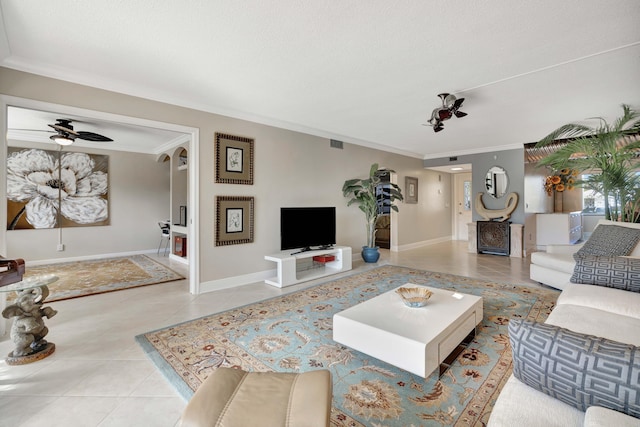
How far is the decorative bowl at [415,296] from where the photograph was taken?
7.54ft

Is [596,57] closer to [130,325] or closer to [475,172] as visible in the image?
[475,172]

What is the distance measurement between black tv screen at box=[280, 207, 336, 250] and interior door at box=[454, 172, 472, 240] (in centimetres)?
560

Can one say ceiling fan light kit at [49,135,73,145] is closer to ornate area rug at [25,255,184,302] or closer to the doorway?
the doorway

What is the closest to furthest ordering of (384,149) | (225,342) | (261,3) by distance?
(261,3) → (225,342) → (384,149)

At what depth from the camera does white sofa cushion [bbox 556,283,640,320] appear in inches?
75.9

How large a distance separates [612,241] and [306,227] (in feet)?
11.8

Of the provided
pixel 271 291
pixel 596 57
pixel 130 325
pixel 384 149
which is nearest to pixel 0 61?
pixel 130 325

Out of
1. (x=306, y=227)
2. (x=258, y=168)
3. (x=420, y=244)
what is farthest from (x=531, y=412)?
(x=420, y=244)

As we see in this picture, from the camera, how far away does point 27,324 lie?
212cm

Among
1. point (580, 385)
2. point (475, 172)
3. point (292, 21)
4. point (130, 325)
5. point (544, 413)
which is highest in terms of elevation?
point (292, 21)

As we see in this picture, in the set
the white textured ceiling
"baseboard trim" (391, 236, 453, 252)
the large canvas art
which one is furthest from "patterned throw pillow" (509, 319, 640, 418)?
the large canvas art

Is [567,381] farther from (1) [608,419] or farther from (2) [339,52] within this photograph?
(2) [339,52]

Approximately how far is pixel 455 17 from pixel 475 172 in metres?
5.56

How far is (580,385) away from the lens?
0.83 m
